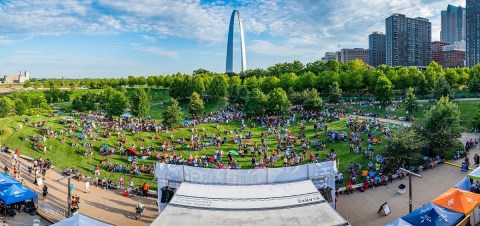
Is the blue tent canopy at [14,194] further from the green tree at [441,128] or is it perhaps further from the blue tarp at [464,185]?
the green tree at [441,128]

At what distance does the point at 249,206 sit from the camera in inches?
617

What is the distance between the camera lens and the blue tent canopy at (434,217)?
15773 mm

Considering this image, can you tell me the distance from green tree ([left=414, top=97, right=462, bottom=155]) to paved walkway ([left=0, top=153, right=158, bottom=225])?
23.5m

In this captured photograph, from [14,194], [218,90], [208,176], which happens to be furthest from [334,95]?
[14,194]

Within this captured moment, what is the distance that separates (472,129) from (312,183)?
33.8 m

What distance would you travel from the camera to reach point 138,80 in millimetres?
134125

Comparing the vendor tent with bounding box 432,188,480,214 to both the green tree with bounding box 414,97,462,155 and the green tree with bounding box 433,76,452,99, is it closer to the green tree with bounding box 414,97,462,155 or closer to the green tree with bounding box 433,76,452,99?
the green tree with bounding box 414,97,462,155

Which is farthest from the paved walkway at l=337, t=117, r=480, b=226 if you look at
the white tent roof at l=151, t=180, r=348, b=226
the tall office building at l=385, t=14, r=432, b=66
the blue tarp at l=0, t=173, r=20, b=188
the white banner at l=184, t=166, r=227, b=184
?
the tall office building at l=385, t=14, r=432, b=66

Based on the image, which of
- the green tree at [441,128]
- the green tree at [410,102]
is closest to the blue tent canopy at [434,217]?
the green tree at [441,128]

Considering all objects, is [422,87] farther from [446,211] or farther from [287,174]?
[287,174]

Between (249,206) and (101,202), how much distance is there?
1268cm

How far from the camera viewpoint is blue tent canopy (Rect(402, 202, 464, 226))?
15.8 metres

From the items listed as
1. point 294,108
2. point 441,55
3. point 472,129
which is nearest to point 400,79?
point 294,108

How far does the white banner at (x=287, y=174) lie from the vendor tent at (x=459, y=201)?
6.32m
